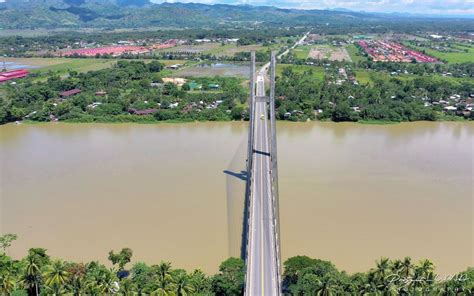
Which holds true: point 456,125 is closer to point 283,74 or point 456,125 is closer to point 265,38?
point 283,74

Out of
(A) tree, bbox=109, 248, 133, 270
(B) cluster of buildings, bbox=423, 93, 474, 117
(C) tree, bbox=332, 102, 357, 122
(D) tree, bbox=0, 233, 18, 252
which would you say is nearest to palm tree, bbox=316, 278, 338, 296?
(A) tree, bbox=109, 248, 133, 270

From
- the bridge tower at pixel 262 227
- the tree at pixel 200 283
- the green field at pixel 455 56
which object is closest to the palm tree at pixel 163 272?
the tree at pixel 200 283

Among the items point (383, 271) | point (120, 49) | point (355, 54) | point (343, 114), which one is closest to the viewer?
point (383, 271)

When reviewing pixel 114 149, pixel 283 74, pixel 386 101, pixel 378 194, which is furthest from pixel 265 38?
pixel 378 194

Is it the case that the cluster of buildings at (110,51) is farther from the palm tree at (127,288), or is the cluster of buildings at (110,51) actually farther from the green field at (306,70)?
the palm tree at (127,288)

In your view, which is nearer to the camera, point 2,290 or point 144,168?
point 2,290

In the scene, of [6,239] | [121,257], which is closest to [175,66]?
[6,239]

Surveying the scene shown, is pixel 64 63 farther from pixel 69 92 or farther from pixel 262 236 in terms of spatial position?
pixel 262 236
